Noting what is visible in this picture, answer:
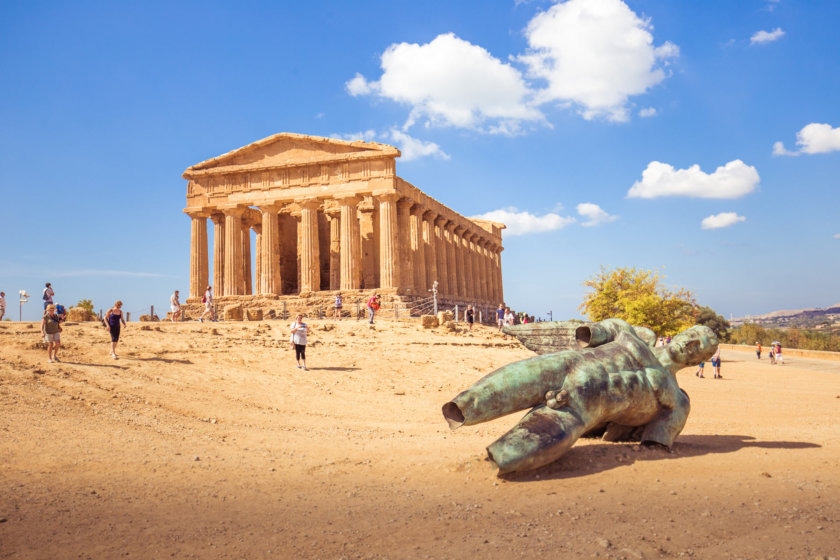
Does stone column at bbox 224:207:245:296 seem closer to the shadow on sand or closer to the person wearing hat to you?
the person wearing hat

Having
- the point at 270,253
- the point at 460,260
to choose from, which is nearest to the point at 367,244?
the point at 270,253

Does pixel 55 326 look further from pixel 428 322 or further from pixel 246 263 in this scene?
pixel 246 263

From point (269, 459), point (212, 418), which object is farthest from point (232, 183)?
point (269, 459)

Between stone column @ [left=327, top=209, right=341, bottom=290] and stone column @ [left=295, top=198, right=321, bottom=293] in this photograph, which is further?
stone column @ [left=327, top=209, right=341, bottom=290]

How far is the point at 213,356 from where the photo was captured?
50.3 ft

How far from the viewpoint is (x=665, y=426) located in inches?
251

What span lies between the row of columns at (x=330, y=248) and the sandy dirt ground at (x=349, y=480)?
20573 millimetres

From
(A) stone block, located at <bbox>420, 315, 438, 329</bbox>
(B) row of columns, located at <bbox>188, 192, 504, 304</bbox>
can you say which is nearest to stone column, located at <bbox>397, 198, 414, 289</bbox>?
(B) row of columns, located at <bbox>188, 192, 504, 304</bbox>

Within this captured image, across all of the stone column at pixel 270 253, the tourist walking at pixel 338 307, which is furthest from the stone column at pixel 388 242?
the stone column at pixel 270 253

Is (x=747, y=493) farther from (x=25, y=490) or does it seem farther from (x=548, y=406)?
(x=25, y=490)

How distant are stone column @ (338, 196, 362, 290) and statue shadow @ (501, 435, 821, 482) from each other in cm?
2671

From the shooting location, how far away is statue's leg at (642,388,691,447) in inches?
250

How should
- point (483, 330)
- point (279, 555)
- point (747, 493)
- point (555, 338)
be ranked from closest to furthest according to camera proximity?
point (279, 555) < point (747, 493) < point (555, 338) < point (483, 330)

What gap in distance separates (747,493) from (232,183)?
3457cm
